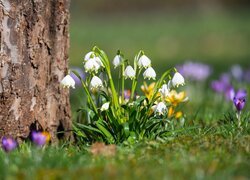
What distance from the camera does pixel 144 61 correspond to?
12.3ft

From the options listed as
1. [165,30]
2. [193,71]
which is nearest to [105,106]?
[193,71]

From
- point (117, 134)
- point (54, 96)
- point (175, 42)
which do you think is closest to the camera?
point (117, 134)

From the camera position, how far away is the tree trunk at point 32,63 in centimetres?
385

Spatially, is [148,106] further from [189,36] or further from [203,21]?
[203,21]

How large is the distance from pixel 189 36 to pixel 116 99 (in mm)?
12644

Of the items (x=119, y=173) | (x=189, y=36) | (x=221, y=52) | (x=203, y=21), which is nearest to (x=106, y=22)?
(x=203, y=21)

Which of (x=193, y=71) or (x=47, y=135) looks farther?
(x=193, y=71)

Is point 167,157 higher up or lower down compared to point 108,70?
lower down

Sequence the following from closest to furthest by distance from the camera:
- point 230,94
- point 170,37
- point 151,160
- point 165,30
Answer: point 151,160, point 230,94, point 170,37, point 165,30

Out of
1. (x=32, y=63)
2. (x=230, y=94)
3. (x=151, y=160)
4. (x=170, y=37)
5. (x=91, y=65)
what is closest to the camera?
(x=151, y=160)

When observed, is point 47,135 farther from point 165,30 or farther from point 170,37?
point 165,30

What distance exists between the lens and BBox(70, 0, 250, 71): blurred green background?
43.8 ft

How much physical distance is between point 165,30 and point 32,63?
14.4m

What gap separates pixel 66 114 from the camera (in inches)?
167
